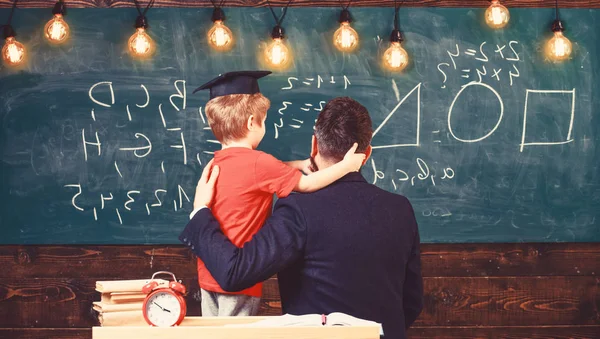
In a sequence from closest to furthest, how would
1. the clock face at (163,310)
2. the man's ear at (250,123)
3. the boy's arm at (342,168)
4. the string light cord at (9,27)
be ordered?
the clock face at (163,310) < the boy's arm at (342,168) < the man's ear at (250,123) < the string light cord at (9,27)

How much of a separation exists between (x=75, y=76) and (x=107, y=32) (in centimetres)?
30

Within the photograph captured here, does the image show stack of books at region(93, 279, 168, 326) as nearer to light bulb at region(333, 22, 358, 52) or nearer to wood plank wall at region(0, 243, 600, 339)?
wood plank wall at region(0, 243, 600, 339)

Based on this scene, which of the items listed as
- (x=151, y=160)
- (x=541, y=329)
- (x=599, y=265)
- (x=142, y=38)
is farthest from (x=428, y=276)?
(x=142, y=38)

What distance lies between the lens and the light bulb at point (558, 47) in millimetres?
3744

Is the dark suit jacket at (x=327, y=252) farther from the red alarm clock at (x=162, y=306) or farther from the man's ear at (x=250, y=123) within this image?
the man's ear at (x=250, y=123)

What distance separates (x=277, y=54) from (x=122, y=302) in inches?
90.3

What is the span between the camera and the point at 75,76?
3.81m

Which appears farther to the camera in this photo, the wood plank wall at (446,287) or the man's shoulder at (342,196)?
the wood plank wall at (446,287)

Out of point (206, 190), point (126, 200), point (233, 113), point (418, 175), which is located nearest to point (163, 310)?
point (206, 190)

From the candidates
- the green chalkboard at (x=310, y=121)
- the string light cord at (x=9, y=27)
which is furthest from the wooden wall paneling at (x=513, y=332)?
the string light cord at (x=9, y=27)

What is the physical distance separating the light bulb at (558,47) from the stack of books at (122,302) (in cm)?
288

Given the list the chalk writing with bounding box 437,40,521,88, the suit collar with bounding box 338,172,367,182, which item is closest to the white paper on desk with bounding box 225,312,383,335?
the suit collar with bounding box 338,172,367,182

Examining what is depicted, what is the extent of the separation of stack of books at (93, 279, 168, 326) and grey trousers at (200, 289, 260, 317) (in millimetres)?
646

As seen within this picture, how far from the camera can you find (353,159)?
71.9 inches
